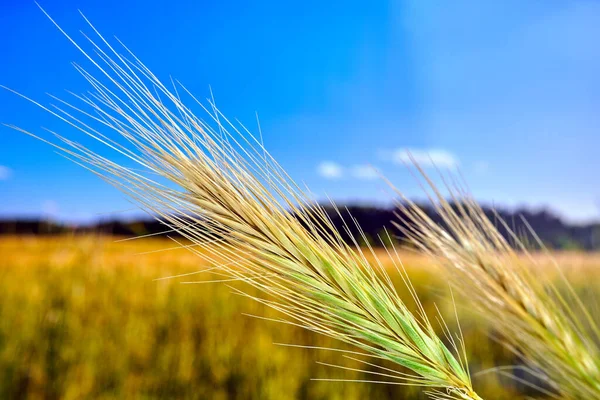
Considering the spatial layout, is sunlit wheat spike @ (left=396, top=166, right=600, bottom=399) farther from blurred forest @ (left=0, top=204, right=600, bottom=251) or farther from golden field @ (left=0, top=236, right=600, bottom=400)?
golden field @ (left=0, top=236, right=600, bottom=400)

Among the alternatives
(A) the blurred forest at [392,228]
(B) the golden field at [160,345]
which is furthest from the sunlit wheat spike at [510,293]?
(B) the golden field at [160,345]

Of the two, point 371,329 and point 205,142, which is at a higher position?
point 205,142

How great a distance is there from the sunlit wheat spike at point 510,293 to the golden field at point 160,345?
624 millimetres

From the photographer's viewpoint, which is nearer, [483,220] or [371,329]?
[371,329]

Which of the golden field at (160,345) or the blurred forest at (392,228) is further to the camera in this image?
Result: the golden field at (160,345)

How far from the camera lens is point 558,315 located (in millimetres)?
536

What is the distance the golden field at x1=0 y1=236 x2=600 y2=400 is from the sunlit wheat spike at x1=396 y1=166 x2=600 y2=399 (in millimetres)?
624

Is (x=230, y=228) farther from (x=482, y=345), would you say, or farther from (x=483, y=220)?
(x=482, y=345)

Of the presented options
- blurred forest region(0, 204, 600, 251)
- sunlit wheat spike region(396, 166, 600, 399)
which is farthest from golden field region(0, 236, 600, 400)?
sunlit wheat spike region(396, 166, 600, 399)

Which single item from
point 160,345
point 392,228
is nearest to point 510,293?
point 392,228

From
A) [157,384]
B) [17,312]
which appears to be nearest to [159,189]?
[157,384]

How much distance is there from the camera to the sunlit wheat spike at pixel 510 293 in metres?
0.52

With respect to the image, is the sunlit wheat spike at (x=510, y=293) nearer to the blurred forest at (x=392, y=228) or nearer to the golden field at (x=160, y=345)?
the blurred forest at (x=392, y=228)

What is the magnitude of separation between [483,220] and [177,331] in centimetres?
181
